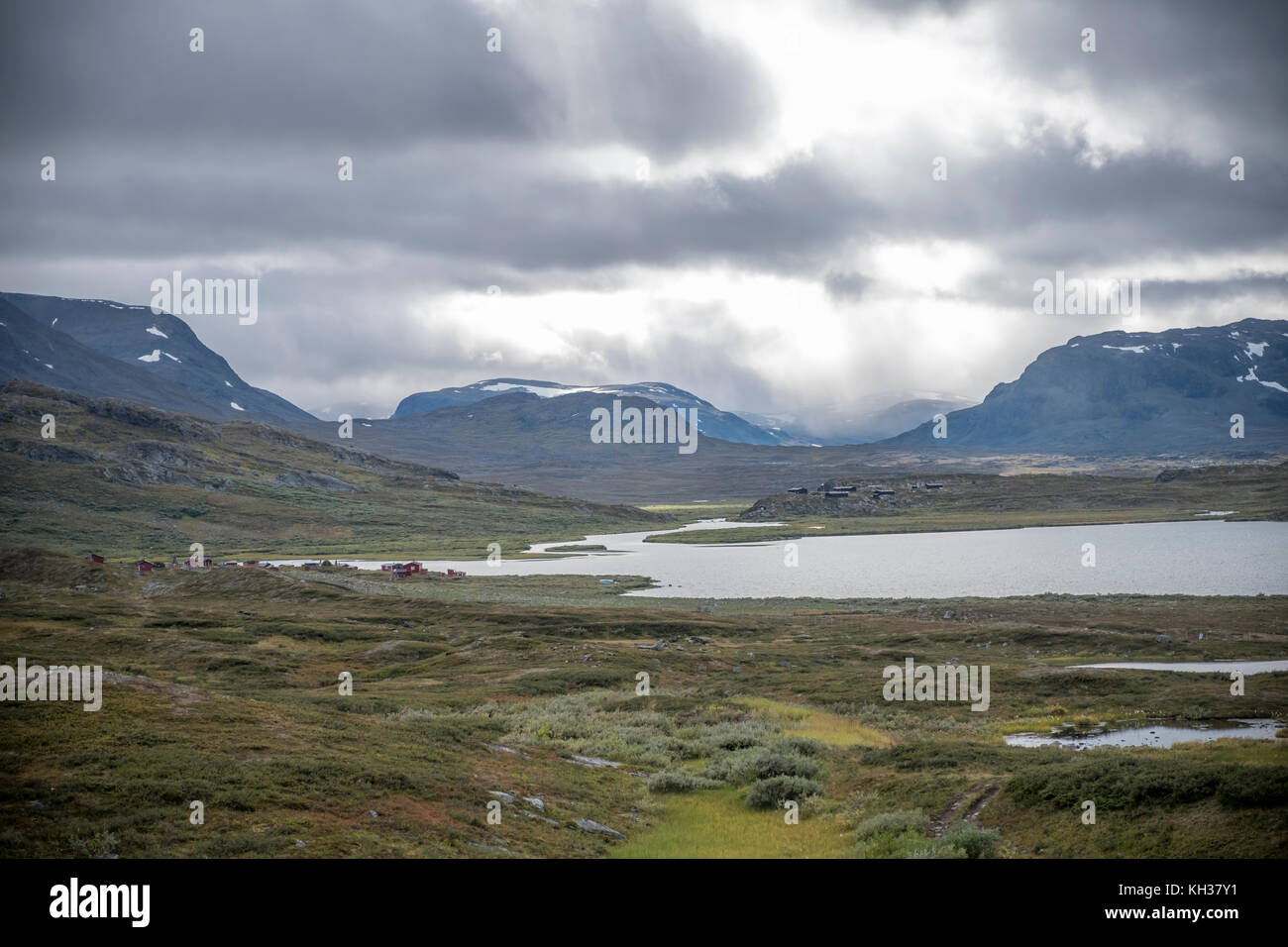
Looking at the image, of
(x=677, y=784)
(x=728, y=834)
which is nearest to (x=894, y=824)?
(x=728, y=834)

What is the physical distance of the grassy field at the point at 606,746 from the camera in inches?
800

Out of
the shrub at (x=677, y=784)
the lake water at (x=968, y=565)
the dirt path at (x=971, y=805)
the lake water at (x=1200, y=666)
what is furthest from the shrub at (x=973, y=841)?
the lake water at (x=968, y=565)

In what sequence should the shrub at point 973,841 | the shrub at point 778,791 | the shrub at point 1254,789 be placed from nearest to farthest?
the shrub at point 1254,789 → the shrub at point 973,841 → the shrub at point 778,791

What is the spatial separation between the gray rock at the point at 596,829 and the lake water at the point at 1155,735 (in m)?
20.7

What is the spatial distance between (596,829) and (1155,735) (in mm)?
25929

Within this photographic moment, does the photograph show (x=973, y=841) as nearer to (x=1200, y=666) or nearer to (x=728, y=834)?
(x=728, y=834)

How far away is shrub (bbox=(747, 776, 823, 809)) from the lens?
1124 inches

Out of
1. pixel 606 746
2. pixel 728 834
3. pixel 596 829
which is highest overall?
pixel 596 829

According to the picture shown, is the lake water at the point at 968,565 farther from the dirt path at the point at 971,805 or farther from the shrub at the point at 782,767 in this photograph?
the dirt path at the point at 971,805

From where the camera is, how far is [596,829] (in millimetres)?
24781

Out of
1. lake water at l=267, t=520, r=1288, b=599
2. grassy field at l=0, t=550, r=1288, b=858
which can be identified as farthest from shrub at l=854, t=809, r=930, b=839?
lake water at l=267, t=520, r=1288, b=599

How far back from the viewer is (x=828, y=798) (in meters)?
28.8
